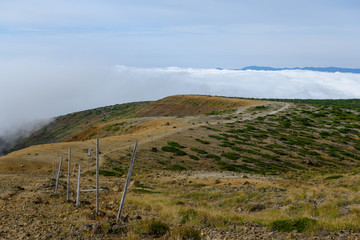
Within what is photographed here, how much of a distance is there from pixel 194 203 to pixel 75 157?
20685 mm

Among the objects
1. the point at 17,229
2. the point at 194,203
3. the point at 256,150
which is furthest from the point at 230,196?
the point at 256,150

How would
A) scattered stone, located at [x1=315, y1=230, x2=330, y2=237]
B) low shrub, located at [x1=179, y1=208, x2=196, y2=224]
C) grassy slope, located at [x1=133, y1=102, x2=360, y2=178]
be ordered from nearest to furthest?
scattered stone, located at [x1=315, y1=230, x2=330, y2=237]
low shrub, located at [x1=179, y1=208, x2=196, y2=224]
grassy slope, located at [x1=133, y1=102, x2=360, y2=178]

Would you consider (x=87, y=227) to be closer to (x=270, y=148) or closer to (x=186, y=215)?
(x=186, y=215)

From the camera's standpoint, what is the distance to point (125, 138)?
46.8 metres

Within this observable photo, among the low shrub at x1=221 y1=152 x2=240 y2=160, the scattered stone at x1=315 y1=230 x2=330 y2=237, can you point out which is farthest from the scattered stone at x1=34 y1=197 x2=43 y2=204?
the low shrub at x1=221 y1=152 x2=240 y2=160

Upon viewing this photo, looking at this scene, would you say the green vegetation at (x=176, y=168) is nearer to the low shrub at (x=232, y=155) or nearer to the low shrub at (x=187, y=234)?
the low shrub at (x=232, y=155)

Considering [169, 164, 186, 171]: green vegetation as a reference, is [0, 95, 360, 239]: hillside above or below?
above

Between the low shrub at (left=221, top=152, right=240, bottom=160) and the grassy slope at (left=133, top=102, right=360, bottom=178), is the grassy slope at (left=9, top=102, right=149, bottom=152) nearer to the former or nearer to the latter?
the grassy slope at (left=133, top=102, right=360, bottom=178)

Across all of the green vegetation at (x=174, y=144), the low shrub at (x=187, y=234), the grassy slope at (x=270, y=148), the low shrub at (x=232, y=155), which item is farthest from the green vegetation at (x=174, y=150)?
the low shrub at (x=187, y=234)

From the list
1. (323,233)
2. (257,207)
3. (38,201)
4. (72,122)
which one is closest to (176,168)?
(257,207)

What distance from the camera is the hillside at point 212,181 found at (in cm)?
1184

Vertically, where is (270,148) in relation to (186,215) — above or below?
below

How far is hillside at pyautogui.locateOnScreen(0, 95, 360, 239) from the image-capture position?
11844mm

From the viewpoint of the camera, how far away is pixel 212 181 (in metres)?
27.5
